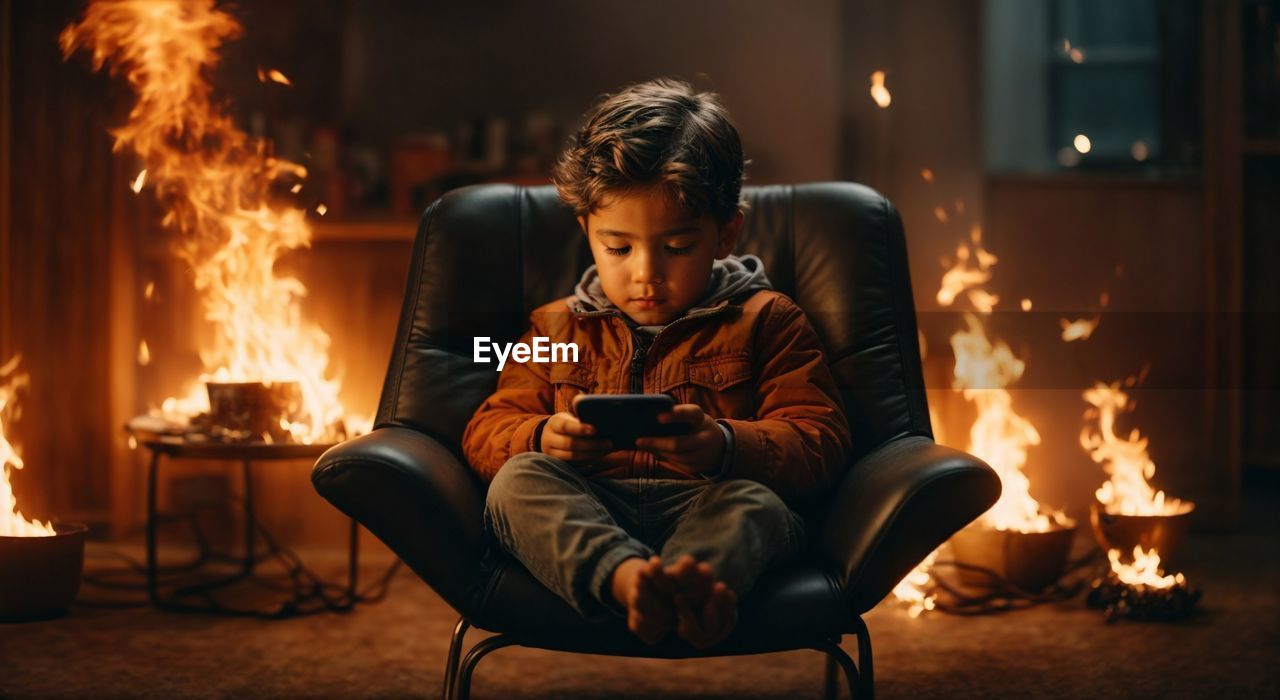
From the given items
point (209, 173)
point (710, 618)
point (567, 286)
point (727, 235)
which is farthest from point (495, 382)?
point (209, 173)

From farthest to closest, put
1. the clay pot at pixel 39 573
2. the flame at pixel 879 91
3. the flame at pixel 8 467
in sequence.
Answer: the flame at pixel 879 91 → the flame at pixel 8 467 → the clay pot at pixel 39 573

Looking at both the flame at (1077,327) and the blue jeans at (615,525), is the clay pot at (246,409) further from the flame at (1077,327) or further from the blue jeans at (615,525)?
the flame at (1077,327)

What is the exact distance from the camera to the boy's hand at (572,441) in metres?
1.53

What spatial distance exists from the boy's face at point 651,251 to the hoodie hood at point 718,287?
0.04m

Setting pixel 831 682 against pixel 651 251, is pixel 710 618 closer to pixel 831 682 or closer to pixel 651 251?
pixel 651 251

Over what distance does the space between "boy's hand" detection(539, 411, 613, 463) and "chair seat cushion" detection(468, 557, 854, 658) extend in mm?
177

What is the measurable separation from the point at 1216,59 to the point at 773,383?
92.2 inches

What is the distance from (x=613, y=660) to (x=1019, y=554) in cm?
99

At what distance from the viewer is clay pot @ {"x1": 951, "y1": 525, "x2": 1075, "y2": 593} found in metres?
2.57

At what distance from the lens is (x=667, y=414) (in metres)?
1.48

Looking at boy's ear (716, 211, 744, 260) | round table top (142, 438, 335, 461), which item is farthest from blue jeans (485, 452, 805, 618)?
round table top (142, 438, 335, 461)

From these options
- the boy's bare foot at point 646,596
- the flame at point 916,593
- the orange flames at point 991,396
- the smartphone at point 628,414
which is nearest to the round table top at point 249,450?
the smartphone at point 628,414

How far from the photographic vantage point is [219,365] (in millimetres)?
A: 3141

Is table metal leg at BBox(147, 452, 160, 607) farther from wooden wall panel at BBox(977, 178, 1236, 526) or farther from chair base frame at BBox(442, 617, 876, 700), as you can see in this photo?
wooden wall panel at BBox(977, 178, 1236, 526)
